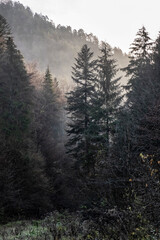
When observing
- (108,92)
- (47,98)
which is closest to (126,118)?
(108,92)

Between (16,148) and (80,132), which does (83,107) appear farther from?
(16,148)

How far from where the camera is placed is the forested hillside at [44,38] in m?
115

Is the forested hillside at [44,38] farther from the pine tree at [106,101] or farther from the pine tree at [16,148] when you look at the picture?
the pine tree at [106,101]

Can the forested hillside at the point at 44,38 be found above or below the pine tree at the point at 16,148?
above

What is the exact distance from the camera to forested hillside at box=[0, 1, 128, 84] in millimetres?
114594

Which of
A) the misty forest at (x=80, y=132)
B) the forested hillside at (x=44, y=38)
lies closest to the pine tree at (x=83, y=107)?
the misty forest at (x=80, y=132)

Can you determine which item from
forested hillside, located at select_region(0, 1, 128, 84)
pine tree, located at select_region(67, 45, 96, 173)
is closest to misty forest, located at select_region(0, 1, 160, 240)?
pine tree, located at select_region(67, 45, 96, 173)

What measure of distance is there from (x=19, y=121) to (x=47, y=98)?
16.6 metres

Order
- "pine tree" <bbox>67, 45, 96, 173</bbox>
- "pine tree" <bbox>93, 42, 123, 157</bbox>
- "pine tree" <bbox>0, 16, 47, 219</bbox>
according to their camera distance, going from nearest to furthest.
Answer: "pine tree" <bbox>93, 42, 123, 157</bbox>, "pine tree" <bbox>0, 16, 47, 219</bbox>, "pine tree" <bbox>67, 45, 96, 173</bbox>

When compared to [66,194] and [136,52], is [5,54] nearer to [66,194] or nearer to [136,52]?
[136,52]

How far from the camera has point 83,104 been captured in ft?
77.0

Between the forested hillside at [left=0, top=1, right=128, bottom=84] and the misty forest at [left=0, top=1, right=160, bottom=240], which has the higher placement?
the forested hillside at [left=0, top=1, right=128, bottom=84]

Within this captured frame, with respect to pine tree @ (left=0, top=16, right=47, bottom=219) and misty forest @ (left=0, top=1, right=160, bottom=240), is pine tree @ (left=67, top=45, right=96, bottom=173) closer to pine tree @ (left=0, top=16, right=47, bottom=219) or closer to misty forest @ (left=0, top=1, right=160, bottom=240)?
misty forest @ (left=0, top=1, right=160, bottom=240)

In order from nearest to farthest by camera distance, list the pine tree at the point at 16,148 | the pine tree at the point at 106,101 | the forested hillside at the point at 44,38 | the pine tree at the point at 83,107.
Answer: the pine tree at the point at 106,101 → the pine tree at the point at 16,148 → the pine tree at the point at 83,107 → the forested hillside at the point at 44,38
